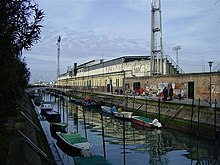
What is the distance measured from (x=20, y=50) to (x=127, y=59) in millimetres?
61141

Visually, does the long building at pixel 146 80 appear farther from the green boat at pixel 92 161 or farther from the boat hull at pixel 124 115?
the green boat at pixel 92 161

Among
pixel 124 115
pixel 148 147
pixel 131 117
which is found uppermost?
pixel 124 115

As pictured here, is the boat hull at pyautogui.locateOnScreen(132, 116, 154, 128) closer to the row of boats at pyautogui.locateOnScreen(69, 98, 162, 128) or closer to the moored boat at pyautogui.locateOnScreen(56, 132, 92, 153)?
the row of boats at pyautogui.locateOnScreen(69, 98, 162, 128)

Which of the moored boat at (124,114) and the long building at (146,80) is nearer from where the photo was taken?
the long building at (146,80)

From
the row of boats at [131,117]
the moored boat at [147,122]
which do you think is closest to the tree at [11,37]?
the row of boats at [131,117]

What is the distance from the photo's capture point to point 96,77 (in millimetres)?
Answer: 81250

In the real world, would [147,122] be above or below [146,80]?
below

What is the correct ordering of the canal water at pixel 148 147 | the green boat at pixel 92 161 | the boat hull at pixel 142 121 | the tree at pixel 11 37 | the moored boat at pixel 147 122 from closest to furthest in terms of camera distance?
the tree at pixel 11 37
the green boat at pixel 92 161
the canal water at pixel 148 147
the moored boat at pixel 147 122
the boat hull at pixel 142 121

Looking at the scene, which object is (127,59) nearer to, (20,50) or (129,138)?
(129,138)

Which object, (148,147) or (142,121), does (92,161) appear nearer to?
(148,147)

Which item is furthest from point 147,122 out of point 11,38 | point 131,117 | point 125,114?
Answer: point 11,38

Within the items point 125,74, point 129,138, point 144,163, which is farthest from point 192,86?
point 125,74

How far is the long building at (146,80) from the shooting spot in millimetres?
34156

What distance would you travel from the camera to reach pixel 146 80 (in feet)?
160
